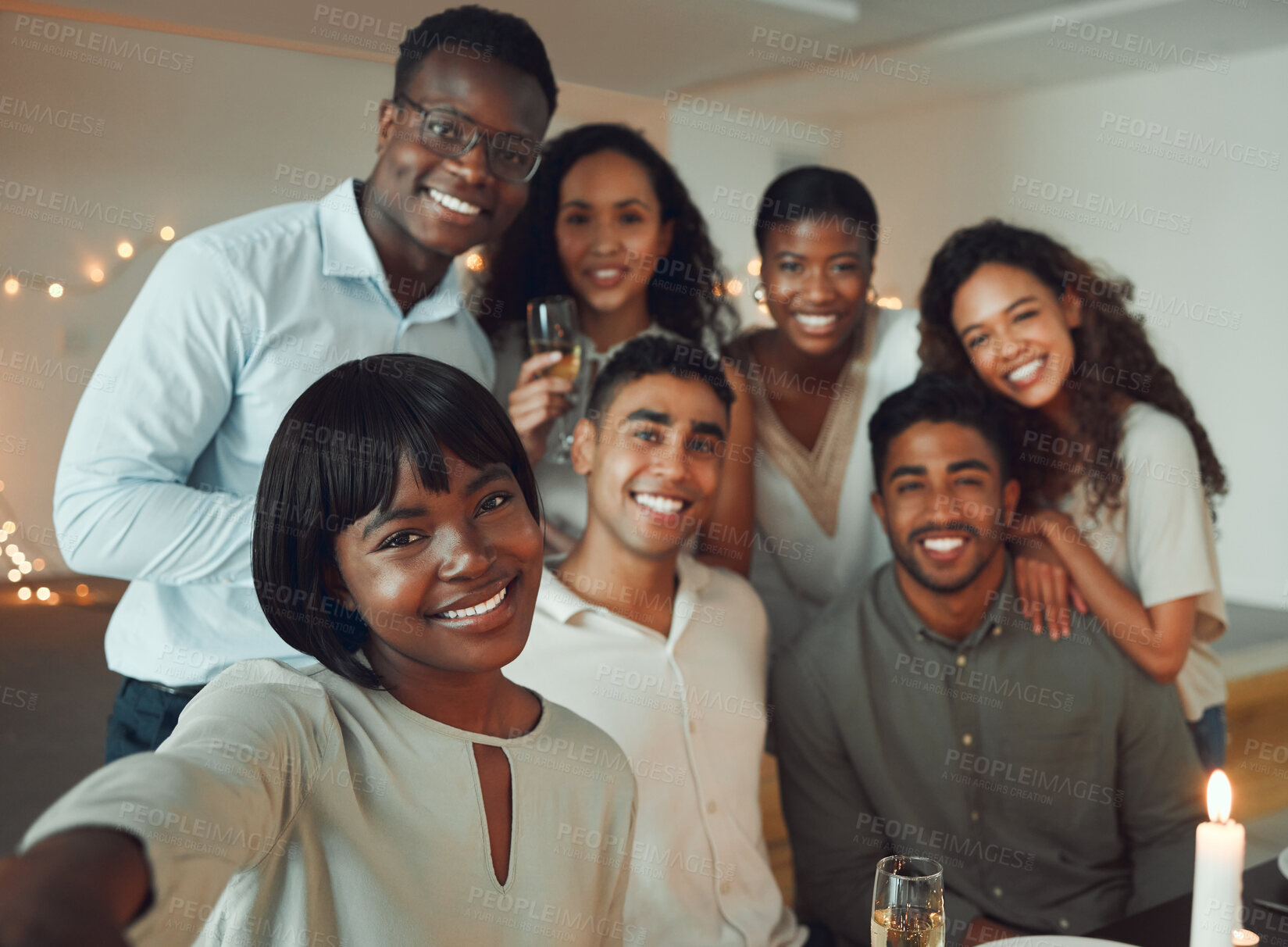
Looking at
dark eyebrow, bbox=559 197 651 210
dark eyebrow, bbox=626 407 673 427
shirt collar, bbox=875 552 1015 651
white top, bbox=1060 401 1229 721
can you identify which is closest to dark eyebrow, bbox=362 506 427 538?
dark eyebrow, bbox=626 407 673 427

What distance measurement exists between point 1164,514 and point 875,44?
125 centimetres

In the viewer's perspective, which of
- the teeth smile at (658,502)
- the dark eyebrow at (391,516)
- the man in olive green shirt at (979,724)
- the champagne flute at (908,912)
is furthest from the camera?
the man in olive green shirt at (979,724)

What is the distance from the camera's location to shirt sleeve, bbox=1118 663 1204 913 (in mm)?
2383

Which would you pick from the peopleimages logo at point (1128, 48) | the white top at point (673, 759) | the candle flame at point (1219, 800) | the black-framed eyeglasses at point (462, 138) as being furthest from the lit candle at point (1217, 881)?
the peopleimages logo at point (1128, 48)

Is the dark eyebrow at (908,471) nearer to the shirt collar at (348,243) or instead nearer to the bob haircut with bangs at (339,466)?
the shirt collar at (348,243)

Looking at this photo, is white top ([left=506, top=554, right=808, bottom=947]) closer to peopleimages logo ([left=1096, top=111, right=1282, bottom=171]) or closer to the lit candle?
the lit candle

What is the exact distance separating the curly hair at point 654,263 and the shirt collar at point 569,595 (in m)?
0.55

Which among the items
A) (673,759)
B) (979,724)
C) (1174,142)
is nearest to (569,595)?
Result: (673,759)

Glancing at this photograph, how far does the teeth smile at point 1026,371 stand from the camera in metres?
2.40

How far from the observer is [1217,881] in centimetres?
103

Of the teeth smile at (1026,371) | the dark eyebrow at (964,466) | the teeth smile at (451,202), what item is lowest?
the dark eyebrow at (964,466)

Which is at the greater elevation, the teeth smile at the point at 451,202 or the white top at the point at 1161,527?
the teeth smile at the point at 451,202

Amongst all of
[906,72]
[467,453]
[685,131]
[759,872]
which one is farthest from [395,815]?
[906,72]

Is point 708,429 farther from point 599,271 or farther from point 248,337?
point 248,337
